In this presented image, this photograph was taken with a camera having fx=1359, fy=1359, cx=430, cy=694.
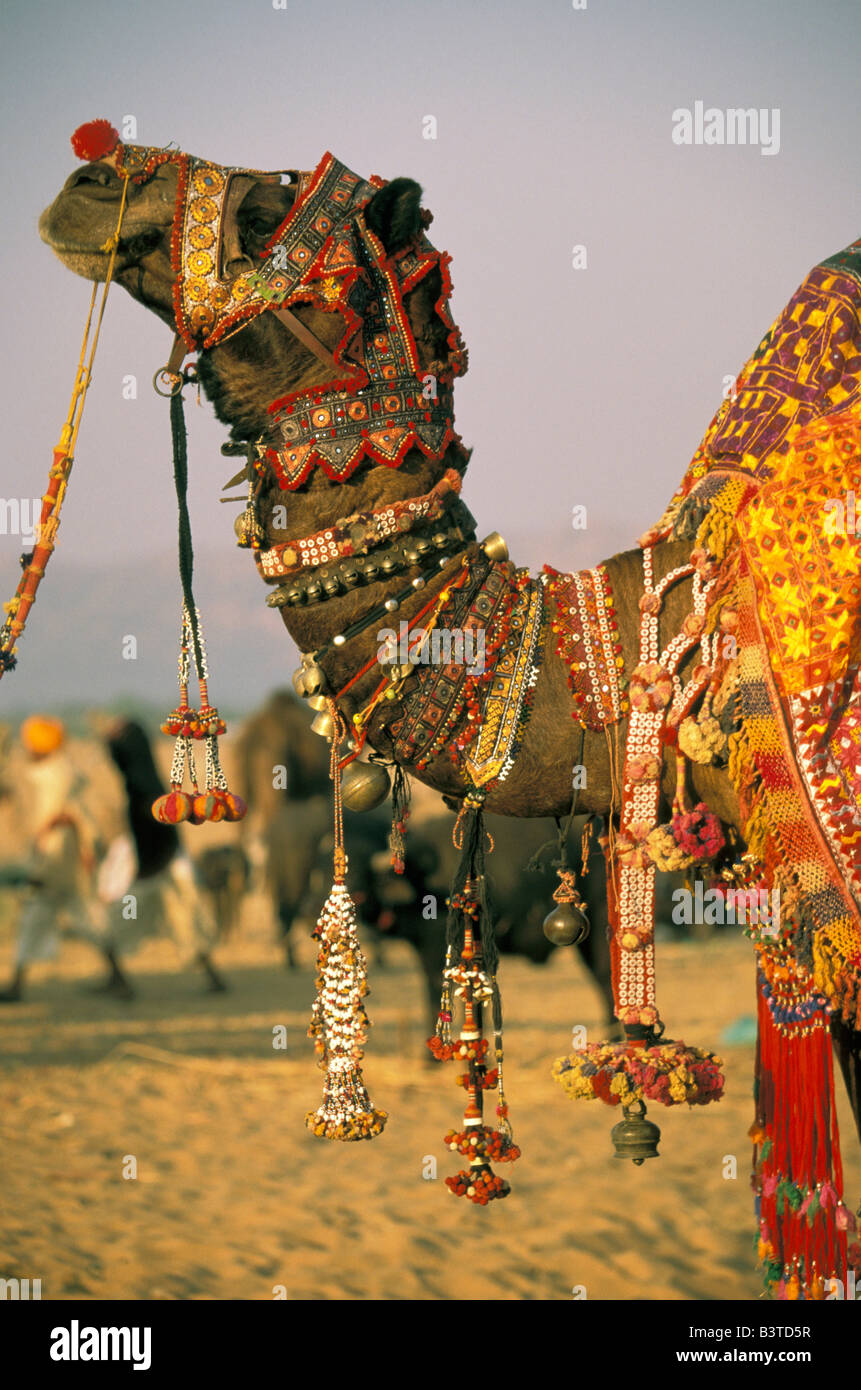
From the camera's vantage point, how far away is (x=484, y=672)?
2.93m

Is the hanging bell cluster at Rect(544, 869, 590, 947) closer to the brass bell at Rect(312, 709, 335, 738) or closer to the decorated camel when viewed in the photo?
the decorated camel

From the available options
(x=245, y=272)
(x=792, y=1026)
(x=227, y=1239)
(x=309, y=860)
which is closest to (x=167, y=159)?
(x=245, y=272)

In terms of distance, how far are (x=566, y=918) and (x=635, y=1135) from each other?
488 mm

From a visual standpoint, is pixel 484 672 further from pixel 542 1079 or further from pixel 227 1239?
pixel 542 1079

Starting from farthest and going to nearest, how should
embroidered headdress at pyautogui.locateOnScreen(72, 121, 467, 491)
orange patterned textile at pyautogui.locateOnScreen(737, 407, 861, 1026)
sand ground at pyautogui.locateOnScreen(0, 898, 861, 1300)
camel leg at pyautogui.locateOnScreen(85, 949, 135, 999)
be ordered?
1. camel leg at pyautogui.locateOnScreen(85, 949, 135, 999)
2. sand ground at pyautogui.locateOnScreen(0, 898, 861, 1300)
3. embroidered headdress at pyautogui.locateOnScreen(72, 121, 467, 491)
4. orange patterned textile at pyautogui.locateOnScreen(737, 407, 861, 1026)

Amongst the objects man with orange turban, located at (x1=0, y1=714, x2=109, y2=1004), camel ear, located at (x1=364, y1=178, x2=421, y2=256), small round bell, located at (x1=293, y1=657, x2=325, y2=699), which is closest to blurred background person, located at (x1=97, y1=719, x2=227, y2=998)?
man with orange turban, located at (x1=0, y1=714, x2=109, y2=1004)

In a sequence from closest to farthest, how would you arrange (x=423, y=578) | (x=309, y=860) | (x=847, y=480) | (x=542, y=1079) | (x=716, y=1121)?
1. (x=847, y=480)
2. (x=423, y=578)
3. (x=716, y=1121)
4. (x=542, y=1079)
5. (x=309, y=860)

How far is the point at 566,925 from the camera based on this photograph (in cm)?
305

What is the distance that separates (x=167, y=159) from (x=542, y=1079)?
808cm

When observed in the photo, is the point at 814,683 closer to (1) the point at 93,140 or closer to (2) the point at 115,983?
(1) the point at 93,140

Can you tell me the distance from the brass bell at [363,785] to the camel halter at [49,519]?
816 mm

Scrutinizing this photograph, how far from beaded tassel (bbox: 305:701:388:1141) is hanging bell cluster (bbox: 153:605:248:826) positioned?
0.28m

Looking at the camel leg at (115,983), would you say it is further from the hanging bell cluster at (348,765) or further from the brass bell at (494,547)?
the brass bell at (494,547)

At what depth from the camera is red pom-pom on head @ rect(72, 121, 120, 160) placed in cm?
306
